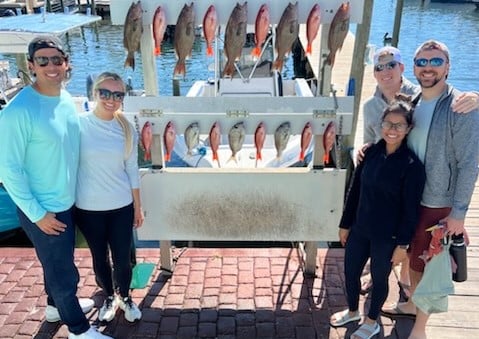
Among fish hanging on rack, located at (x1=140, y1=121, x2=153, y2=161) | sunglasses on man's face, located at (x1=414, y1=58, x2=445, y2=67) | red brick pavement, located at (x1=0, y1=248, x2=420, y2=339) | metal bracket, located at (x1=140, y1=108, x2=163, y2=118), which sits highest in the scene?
sunglasses on man's face, located at (x1=414, y1=58, x2=445, y2=67)

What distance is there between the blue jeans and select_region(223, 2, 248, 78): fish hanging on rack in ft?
4.45

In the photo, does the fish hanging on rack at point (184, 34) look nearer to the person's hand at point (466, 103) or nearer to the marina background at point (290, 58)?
the person's hand at point (466, 103)

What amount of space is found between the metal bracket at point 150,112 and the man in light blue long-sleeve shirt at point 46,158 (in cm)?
55

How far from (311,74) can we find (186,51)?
12651 millimetres

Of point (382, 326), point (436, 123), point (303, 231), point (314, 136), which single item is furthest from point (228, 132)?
point (382, 326)

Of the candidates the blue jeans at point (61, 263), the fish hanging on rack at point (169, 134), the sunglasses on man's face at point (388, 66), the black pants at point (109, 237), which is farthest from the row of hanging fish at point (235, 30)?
the blue jeans at point (61, 263)

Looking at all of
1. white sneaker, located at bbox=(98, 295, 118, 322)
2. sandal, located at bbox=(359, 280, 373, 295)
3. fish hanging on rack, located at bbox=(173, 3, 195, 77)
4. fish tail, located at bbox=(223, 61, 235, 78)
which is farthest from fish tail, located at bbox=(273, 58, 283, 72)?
Result: white sneaker, located at bbox=(98, 295, 118, 322)

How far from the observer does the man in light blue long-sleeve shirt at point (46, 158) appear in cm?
239

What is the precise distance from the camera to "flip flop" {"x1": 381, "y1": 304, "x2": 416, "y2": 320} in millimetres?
3318

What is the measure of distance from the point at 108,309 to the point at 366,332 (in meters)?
1.86

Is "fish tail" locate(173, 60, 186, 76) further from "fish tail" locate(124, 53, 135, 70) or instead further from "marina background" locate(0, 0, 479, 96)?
"marina background" locate(0, 0, 479, 96)

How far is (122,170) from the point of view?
286 centimetres

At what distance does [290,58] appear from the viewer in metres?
21.3

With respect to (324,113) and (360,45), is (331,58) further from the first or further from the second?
(360,45)
